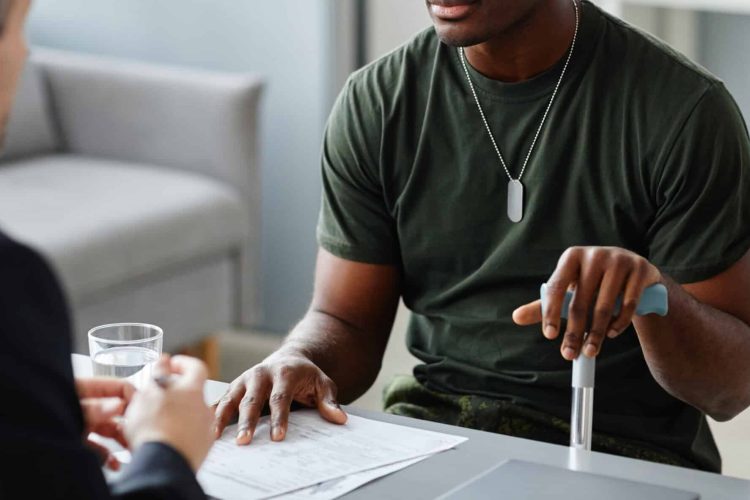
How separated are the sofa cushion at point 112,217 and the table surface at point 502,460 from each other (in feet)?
5.36

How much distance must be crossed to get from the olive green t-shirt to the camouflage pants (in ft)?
0.05

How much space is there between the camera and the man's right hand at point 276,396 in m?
1.33

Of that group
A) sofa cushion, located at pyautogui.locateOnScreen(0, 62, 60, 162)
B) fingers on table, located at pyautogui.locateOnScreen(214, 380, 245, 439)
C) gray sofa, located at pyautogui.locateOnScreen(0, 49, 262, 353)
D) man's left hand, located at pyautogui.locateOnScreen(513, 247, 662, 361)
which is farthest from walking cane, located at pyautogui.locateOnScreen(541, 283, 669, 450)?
sofa cushion, located at pyautogui.locateOnScreen(0, 62, 60, 162)

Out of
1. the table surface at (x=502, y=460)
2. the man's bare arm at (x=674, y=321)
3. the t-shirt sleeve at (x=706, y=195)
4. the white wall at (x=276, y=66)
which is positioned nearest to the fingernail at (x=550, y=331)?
the man's bare arm at (x=674, y=321)

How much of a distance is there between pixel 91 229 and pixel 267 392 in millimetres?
1536

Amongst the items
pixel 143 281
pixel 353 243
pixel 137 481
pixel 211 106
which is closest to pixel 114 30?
pixel 211 106

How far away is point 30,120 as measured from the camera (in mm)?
3322

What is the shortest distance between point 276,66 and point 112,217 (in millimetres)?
707

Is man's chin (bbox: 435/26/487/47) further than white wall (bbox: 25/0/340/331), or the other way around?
white wall (bbox: 25/0/340/331)

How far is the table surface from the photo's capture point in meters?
1.17

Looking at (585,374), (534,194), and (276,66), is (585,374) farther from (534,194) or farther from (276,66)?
(276,66)

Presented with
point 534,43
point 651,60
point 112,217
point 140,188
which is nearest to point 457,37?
point 534,43

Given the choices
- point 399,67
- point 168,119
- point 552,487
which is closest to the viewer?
point 552,487

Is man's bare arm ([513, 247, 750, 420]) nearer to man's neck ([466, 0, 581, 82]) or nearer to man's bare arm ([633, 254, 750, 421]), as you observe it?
man's bare arm ([633, 254, 750, 421])
